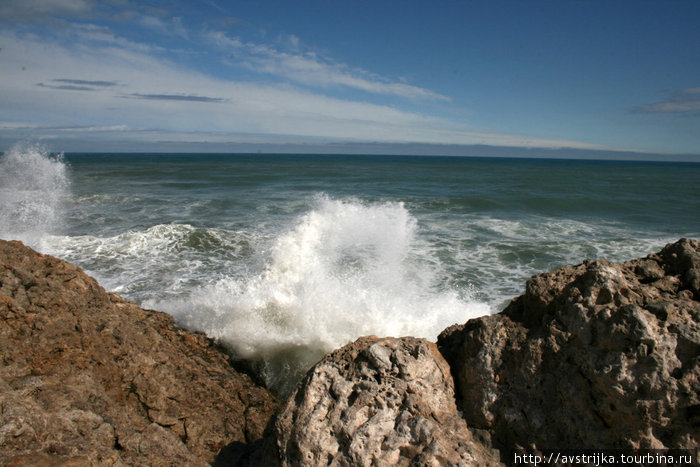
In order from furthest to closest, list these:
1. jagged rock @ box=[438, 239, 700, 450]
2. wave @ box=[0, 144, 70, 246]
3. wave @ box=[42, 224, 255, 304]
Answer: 1. wave @ box=[0, 144, 70, 246]
2. wave @ box=[42, 224, 255, 304]
3. jagged rock @ box=[438, 239, 700, 450]

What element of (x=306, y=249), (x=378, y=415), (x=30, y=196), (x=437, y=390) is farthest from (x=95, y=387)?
(x=30, y=196)

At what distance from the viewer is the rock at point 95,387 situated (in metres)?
2.51

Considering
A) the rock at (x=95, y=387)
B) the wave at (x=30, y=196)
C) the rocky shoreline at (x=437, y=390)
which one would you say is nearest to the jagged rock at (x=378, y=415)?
the rocky shoreline at (x=437, y=390)

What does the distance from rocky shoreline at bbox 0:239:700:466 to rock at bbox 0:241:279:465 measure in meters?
0.01

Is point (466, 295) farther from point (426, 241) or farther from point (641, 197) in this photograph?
point (641, 197)

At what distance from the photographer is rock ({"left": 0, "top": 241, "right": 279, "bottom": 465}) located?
2.51m

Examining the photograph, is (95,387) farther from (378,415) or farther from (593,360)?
(593,360)

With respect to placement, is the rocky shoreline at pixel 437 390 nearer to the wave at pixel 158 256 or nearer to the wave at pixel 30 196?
the wave at pixel 158 256

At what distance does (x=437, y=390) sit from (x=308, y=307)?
3.74 meters

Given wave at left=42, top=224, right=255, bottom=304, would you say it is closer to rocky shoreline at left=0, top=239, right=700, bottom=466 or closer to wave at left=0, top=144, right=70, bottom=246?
wave at left=0, top=144, right=70, bottom=246

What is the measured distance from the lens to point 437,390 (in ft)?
9.46

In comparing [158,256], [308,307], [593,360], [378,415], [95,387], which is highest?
[593,360]

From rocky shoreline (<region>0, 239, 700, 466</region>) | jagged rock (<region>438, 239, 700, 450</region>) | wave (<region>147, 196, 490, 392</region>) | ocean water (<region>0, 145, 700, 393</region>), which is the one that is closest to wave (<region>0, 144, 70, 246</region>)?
ocean water (<region>0, 145, 700, 393</region>)

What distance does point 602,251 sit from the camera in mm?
11211
